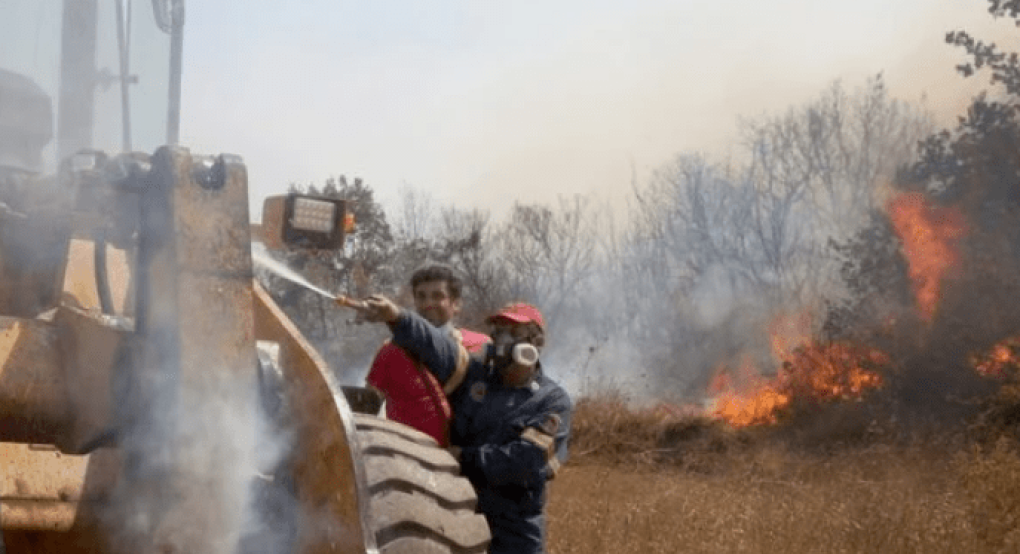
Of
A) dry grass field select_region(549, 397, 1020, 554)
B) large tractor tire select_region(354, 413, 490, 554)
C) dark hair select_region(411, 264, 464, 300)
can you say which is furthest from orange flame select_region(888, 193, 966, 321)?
large tractor tire select_region(354, 413, 490, 554)

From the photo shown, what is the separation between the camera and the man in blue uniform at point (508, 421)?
532 centimetres

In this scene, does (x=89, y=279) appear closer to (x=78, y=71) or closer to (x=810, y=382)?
(x=78, y=71)

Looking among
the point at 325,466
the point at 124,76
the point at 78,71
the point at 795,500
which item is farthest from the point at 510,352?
the point at 795,500

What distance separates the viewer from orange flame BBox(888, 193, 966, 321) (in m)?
23.0

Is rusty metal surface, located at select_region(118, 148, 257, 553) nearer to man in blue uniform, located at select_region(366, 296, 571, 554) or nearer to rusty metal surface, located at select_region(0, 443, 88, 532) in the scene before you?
rusty metal surface, located at select_region(0, 443, 88, 532)

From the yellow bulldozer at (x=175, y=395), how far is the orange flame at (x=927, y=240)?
2039 cm

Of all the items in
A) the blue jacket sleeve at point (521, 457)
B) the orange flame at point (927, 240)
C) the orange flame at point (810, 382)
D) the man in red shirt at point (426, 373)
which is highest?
the orange flame at point (927, 240)

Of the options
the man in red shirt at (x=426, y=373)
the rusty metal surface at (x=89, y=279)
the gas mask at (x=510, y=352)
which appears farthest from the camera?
the man in red shirt at (x=426, y=373)

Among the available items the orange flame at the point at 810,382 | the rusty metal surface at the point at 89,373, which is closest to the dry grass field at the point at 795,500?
the orange flame at the point at 810,382

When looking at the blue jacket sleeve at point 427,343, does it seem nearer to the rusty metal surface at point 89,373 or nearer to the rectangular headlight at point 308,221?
the rectangular headlight at point 308,221

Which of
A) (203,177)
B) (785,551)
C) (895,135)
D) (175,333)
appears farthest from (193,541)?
(895,135)

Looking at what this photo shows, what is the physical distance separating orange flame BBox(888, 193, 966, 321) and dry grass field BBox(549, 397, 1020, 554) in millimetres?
3236

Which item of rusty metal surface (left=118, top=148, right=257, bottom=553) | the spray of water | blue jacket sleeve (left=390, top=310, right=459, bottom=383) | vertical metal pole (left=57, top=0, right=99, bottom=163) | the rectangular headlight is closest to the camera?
rusty metal surface (left=118, top=148, right=257, bottom=553)

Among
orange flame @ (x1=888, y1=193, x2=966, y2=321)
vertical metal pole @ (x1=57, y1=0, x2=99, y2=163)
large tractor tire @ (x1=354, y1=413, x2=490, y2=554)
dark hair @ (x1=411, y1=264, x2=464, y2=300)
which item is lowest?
large tractor tire @ (x1=354, y1=413, x2=490, y2=554)
